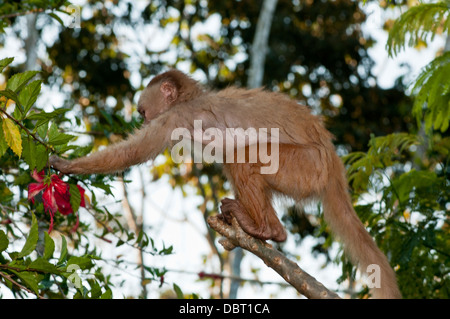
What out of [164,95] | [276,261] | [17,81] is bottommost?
[276,261]

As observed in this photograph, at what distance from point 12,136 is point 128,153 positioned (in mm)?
1891

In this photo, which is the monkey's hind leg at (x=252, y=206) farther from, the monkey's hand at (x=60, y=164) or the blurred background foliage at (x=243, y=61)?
the blurred background foliage at (x=243, y=61)

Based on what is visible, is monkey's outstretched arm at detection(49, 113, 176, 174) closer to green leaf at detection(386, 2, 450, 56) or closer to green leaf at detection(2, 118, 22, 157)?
green leaf at detection(2, 118, 22, 157)

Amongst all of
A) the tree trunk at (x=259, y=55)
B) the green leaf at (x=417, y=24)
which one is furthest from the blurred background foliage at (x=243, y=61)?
the green leaf at (x=417, y=24)

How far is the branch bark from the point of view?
3.78 m

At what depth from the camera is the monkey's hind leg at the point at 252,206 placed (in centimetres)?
511

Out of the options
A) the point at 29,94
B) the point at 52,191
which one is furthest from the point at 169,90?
the point at 29,94

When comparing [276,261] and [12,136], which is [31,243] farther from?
[276,261]

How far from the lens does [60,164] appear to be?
4840mm

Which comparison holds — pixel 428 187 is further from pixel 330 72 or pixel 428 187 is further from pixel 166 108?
pixel 330 72
